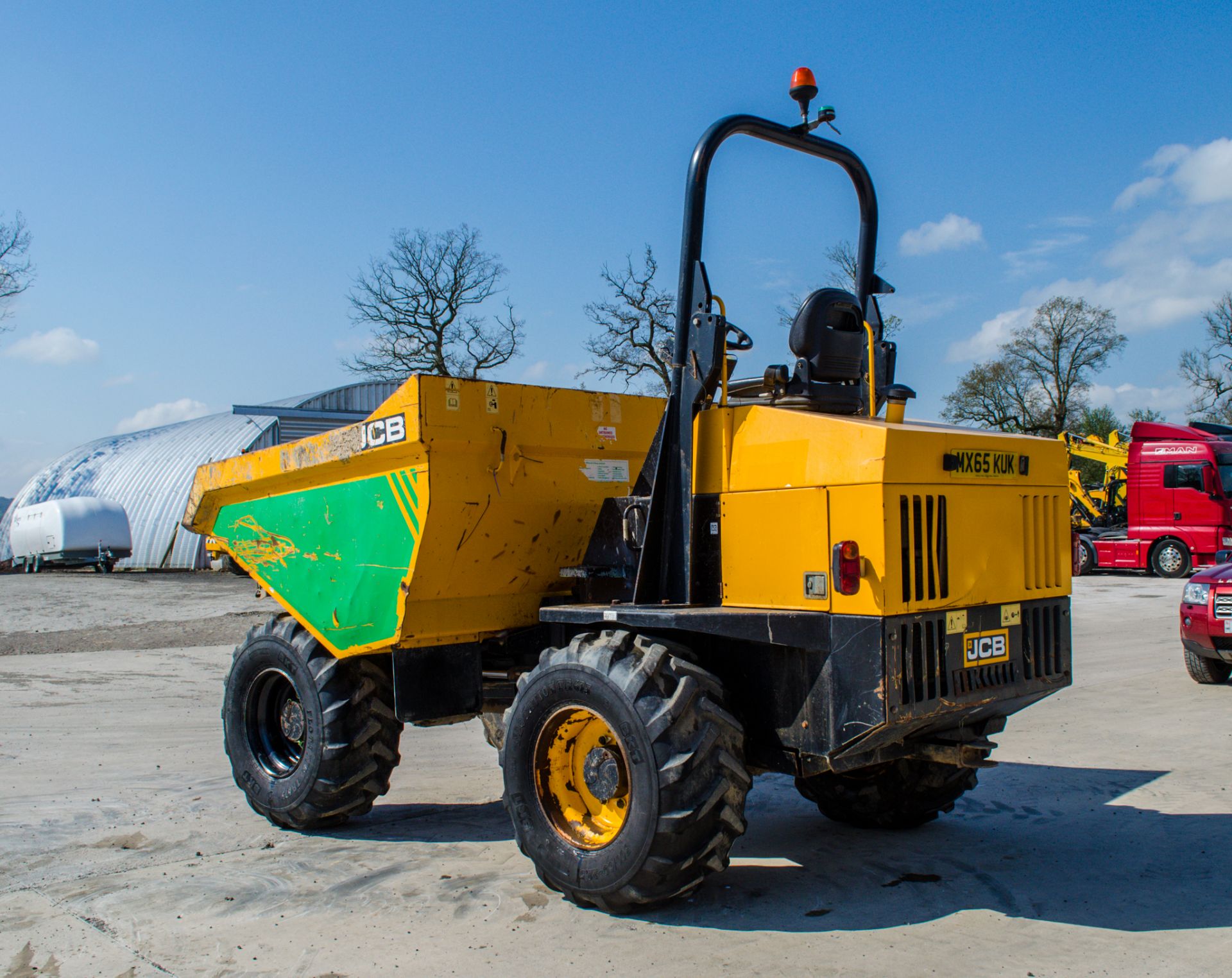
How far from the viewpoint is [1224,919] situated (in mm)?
4113

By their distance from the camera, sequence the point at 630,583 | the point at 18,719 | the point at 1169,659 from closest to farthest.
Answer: the point at 630,583, the point at 18,719, the point at 1169,659

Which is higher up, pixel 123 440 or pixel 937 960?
pixel 123 440

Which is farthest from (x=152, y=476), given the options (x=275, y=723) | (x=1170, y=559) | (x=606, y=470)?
(x=606, y=470)

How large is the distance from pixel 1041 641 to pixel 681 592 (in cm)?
153

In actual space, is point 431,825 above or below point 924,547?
below

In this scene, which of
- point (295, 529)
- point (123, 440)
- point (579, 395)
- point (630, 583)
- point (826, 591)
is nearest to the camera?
point (826, 591)

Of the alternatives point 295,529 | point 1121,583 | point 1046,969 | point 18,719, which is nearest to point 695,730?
point 1046,969

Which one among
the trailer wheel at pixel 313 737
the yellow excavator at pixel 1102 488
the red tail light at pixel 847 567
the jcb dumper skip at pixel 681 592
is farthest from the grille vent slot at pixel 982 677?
the yellow excavator at pixel 1102 488

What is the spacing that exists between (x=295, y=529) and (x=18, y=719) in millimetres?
4871

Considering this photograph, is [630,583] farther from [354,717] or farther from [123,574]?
[123,574]

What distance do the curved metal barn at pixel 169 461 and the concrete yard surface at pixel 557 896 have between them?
94.1 ft

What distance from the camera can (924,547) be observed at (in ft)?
13.1

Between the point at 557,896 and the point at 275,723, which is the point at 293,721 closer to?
the point at 275,723

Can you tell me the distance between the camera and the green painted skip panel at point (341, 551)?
204 inches
